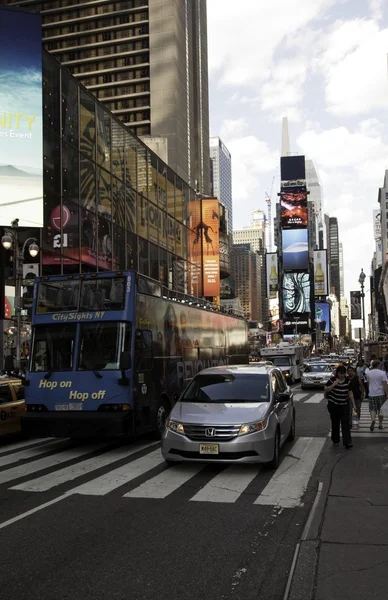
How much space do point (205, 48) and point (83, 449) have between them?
353 ft

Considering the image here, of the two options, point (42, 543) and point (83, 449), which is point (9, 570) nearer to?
point (42, 543)

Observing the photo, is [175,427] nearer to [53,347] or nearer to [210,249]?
[53,347]

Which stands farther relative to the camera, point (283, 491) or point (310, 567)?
point (283, 491)

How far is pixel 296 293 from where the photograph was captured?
575 ft

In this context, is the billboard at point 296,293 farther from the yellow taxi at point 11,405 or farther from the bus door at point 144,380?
the bus door at point 144,380

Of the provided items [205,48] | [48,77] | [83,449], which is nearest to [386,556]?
[83,449]

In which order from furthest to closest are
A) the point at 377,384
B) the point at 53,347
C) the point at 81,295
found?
the point at 377,384, the point at 81,295, the point at 53,347

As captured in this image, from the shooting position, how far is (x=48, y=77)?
31.5 m

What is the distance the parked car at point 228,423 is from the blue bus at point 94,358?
1619mm

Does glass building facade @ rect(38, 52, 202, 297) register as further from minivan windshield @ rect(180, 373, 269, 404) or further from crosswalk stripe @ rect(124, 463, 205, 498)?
crosswalk stripe @ rect(124, 463, 205, 498)

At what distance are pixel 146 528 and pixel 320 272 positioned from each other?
606ft

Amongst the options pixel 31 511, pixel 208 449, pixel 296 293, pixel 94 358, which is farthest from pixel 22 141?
pixel 296 293

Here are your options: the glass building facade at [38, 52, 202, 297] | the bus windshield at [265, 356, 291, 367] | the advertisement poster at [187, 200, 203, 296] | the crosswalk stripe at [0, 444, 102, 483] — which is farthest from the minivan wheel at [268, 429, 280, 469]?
the advertisement poster at [187, 200, 203, 296]

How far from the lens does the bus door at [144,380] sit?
12078mm
